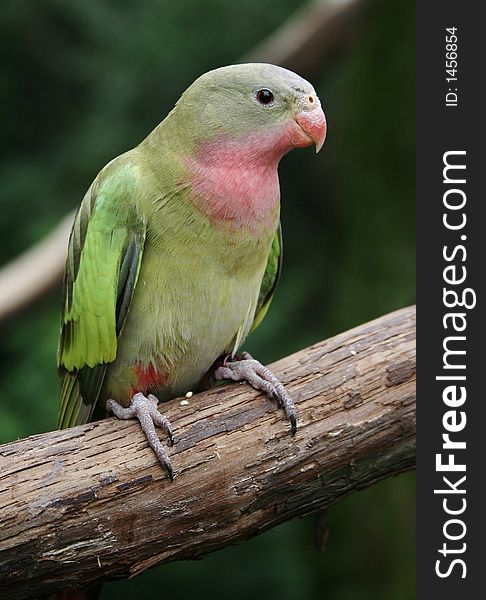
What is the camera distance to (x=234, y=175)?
81.9 inches

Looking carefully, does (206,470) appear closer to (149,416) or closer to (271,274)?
(149,416)

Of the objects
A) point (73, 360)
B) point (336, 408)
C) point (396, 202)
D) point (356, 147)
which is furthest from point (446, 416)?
point (356, 147)

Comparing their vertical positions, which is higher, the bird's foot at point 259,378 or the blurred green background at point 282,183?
the blurred green background at point 282,183

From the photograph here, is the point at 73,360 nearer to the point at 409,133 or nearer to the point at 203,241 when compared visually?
the point at 203,241

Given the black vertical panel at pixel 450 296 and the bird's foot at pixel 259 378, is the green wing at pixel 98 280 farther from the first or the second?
the black vertical panel at pixel 450 296

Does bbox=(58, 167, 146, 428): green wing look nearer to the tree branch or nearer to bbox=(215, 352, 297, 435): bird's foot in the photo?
the tree branch

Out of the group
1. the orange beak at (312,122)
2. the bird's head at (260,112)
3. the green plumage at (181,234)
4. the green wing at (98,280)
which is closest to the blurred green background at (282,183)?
the green wing at (98,280)

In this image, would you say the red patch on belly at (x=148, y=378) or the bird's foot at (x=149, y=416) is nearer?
the bird's foot at (x=149, y=416)

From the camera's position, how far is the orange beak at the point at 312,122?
2.06 m

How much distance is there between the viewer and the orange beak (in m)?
2.06

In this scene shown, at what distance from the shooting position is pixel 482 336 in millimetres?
2242

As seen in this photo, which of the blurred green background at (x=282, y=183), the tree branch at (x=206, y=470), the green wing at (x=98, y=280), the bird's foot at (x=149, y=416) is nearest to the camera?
the tree branch at (x=206, y=470)

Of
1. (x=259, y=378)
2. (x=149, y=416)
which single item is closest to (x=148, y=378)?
(x=149, y=416)

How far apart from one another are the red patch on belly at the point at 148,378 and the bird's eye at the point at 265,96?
29.2 inches
